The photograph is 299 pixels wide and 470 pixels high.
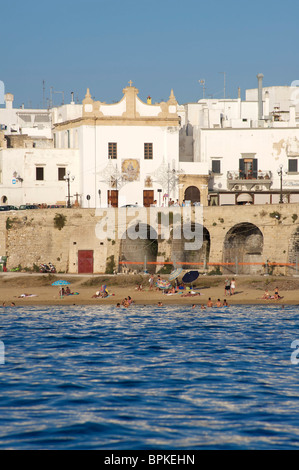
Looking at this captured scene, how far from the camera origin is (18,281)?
175ft

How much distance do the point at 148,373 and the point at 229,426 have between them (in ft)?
25.8

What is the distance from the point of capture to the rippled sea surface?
79.7ft

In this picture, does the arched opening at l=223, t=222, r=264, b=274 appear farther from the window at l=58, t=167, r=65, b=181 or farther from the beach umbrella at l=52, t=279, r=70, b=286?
the window at l=58, t=167, r=65, b=181

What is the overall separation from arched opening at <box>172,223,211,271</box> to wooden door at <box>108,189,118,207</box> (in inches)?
376

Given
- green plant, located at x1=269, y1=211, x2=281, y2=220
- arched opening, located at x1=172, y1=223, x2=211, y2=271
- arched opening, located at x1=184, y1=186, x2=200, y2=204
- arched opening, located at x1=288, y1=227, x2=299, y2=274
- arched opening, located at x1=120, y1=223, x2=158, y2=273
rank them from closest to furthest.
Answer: arched opening, located at x1=288, y1=227, x2=299, y2=274 → green plant, located at x1=269, y1=211, x2=281, y2=220 → arched opening, located at x1=172, y1=223, x2=211, y2=271 → arched opening, located at x1=120, y1=223, x2=158, y2=273 → arched opening, located at x1=184, y1=186, x2=200, y2=204

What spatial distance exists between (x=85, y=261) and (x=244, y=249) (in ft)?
37.8

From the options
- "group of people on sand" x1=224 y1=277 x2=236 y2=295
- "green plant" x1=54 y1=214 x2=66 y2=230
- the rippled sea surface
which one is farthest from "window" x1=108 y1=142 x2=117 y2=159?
the rippled sea surface

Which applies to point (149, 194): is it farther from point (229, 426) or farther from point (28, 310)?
point (229, 426)

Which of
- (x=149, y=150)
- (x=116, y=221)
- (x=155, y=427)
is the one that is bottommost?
(x=155, y=427)

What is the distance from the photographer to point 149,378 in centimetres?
3153

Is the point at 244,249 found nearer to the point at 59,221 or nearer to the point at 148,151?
the point at 148,151

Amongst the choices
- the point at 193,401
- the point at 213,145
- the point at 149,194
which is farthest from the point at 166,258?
the point at 193,401

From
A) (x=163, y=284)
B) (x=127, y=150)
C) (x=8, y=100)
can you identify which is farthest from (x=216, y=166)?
(x=8, y=100)

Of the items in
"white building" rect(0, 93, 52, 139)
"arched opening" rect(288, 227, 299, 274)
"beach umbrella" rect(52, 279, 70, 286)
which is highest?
"white building" rect(0, 93, 52, 139)
